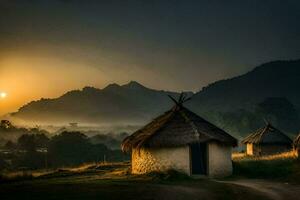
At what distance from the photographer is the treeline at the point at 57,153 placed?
59.6m

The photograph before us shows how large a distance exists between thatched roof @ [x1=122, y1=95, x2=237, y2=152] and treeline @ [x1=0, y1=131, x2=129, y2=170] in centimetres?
3125

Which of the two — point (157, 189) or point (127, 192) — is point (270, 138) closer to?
point (157, 189)

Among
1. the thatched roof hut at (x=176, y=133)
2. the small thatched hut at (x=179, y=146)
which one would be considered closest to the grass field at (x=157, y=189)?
the small thatched hut at (x=179, y=146)

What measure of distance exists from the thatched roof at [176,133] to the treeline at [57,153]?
103 ft

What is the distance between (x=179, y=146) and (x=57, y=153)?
38913 mm

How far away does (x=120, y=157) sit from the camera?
67.8 metres

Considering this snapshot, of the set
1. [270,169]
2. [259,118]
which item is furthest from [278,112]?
[270,169]

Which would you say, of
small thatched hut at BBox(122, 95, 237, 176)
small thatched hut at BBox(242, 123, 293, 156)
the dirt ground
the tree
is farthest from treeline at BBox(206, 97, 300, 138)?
the dirt ground

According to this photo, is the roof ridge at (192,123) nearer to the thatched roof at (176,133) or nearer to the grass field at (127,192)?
the thatched roof at (176,133)

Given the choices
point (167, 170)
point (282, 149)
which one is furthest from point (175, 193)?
point (282, 149)

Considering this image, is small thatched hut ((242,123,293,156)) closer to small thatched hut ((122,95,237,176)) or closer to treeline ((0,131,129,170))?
small thatched hut ((122,95,237,176))

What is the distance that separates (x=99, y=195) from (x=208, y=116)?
91164 mm

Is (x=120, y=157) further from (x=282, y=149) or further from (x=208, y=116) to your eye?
(x=208, y=116)

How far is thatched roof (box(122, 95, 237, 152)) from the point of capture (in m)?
27.8
